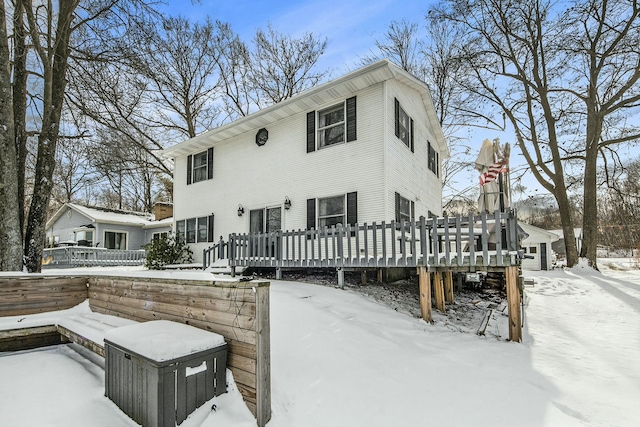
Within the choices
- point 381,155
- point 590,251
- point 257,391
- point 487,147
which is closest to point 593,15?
point 590,251

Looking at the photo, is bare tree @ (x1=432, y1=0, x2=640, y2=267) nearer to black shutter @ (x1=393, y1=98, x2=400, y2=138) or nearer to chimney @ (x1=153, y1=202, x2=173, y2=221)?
black shutter @ (x1=393, y1=98, x2=400, y2=138)

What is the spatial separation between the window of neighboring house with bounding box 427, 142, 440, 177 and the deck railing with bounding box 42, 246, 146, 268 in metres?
15.7

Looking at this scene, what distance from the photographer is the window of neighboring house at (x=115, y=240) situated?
21.6m

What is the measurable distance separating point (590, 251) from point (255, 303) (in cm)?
1728

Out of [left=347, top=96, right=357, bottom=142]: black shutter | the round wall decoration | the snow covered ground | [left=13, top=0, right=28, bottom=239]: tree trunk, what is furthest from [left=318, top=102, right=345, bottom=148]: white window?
[left=13, top=0, right=28, bottom=239]: tree trunk

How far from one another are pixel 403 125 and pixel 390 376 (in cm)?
778

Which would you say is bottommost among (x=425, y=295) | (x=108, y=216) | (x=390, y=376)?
(x=390, y=376)

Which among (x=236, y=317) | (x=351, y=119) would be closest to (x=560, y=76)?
(x=351, y=119)

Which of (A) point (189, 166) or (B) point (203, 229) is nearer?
(B) point (203, 229)

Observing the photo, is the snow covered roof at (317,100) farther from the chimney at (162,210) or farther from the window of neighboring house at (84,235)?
the window of neighboring house at (84,235)

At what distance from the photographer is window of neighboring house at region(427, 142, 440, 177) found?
13.0 metres

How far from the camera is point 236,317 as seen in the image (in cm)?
282

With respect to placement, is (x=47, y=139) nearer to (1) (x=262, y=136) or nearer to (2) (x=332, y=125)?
(1) (x=262, y=136)

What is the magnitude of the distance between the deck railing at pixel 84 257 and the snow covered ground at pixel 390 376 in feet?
51.5
